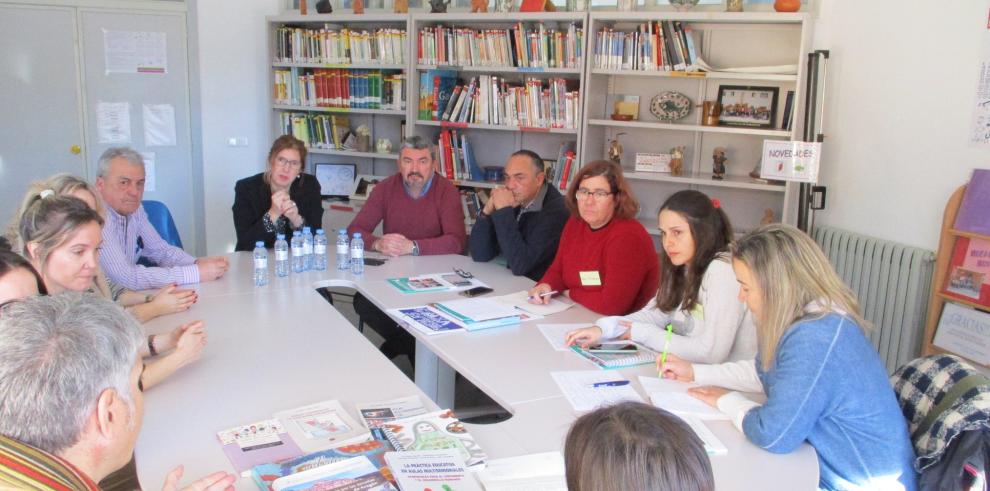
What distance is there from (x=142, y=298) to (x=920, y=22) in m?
3.83

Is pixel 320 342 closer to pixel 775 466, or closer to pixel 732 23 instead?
pixel 775 466

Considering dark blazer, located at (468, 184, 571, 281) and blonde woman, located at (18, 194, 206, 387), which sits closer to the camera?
blonde woman, located at (18, 194, 206, 387)

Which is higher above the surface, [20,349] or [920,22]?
[920,22]

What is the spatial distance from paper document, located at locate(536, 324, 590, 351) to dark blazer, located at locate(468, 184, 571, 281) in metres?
0.87

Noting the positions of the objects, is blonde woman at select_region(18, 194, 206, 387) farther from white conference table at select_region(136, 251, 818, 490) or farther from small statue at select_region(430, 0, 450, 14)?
small statue at select_region(430, 0, 450, 14)

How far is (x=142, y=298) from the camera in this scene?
2.93 metres

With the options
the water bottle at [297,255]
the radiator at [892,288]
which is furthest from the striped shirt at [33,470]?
the radiator at [892,288]

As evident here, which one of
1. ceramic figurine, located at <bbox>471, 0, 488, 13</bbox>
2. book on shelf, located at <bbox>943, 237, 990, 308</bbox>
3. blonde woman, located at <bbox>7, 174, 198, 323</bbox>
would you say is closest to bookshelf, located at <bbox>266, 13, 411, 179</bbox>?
ceramic figurine, located at <bbox>471, 0, 488, 13</bbox>

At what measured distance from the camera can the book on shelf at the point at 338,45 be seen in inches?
215

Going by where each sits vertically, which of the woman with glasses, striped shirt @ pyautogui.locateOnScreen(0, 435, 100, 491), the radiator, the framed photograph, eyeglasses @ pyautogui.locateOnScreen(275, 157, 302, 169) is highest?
the framed photograph

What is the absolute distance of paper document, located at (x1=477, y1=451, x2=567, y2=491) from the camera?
5.23 ft

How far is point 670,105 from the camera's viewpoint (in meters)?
4.82

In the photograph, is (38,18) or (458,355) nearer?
(458,355)

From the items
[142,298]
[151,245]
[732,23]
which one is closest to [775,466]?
[142,298]
